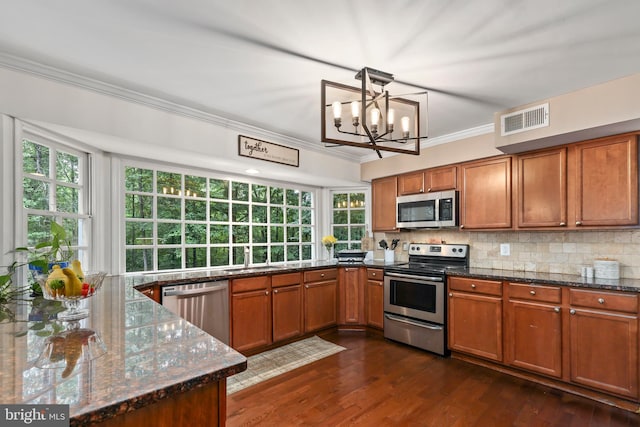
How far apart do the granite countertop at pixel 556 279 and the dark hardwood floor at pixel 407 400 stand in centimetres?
88

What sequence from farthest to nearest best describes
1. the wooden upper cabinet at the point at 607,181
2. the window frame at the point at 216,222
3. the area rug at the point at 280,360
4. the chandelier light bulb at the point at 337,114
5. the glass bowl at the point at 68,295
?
the window frame at the point at 216,222
the area rug at the point at 280,360
the wooden upper cabinet at the point at 607,181
the chandelier light bulb at the point at 337,114
the glass bowl at the point at 68,295

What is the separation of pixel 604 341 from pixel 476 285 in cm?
98

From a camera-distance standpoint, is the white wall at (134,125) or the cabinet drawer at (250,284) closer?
the white wall at (134,125)

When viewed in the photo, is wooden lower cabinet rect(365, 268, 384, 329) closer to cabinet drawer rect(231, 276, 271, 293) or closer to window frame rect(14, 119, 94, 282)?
cabinet drawer rect(231, 276, 271, 293)

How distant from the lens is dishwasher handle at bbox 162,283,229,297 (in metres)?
2.83

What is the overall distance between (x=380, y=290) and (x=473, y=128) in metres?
2.14

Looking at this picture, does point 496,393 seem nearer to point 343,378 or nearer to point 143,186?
point 343,378

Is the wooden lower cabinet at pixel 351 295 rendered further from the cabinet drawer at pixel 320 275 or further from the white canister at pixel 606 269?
the white canister at pixel 606 269

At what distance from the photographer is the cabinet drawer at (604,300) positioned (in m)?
2.31

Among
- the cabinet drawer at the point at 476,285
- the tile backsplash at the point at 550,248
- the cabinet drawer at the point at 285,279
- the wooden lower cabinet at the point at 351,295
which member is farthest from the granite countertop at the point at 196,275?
the tile backsplash at the point at 550,248

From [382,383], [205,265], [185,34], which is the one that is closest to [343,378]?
[382,383]

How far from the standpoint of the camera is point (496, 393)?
2564 mm

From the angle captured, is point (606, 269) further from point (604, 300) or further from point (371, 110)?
point (371, 110)

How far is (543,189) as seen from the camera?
298 centimetres
